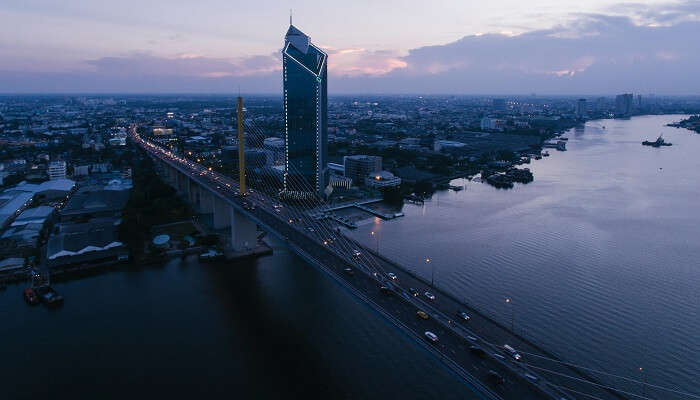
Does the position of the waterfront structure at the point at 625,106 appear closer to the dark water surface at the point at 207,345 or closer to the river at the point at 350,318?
the river at the point at 350,318

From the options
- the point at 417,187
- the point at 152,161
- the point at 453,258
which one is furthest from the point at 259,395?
the point at 152,161

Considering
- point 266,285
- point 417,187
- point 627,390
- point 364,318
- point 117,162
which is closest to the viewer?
point 627,390

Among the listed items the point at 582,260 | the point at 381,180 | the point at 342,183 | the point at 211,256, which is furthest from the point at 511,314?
the point at 381,180

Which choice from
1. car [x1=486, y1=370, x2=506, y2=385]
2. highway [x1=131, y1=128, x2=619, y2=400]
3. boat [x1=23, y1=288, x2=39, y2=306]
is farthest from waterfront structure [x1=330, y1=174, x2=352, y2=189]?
car [x1=486, y1=370, x2=506, y2=385]

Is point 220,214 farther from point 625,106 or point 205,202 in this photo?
point 625,106

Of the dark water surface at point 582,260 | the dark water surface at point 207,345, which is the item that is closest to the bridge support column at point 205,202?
the dark water surface at point 207,345

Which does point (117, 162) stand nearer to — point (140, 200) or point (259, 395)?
point (140, 200)
